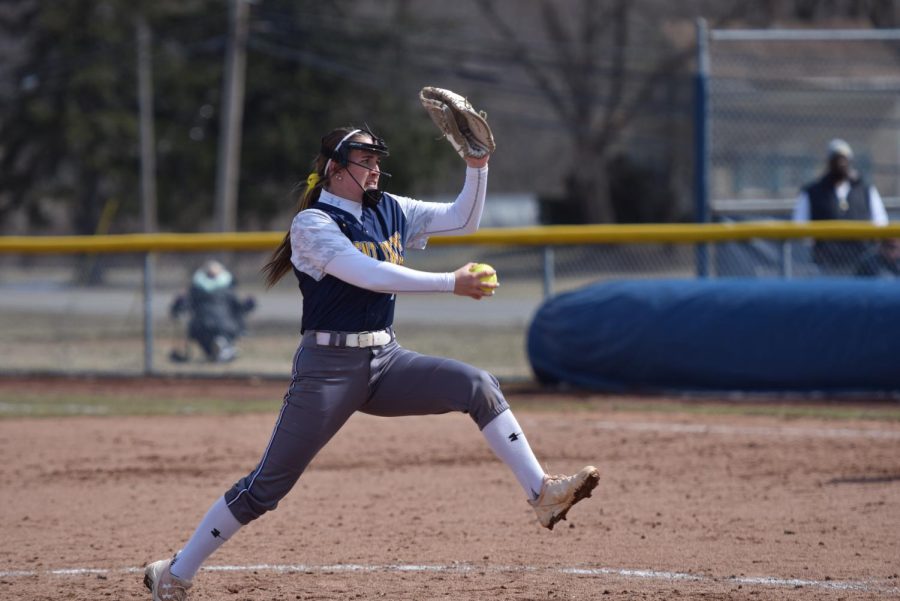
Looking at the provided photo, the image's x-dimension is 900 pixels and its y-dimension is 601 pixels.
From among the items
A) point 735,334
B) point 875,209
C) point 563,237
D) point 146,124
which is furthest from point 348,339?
point 146,124

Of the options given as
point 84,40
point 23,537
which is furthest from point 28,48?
point 23,537

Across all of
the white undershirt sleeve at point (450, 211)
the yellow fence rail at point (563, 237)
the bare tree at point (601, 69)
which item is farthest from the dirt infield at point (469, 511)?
the bare tree at point (601, 69)

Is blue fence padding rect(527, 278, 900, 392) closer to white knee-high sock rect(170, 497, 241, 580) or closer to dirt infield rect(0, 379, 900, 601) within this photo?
dirt infield rect(0, 379, 900, 601)

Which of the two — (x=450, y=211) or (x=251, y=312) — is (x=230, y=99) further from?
(x=450, y=211)

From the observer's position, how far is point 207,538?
4965mm

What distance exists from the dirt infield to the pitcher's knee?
787 mm

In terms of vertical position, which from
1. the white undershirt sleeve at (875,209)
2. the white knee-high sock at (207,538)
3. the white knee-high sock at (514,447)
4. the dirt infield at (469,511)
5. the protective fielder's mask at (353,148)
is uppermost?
the protective fielder's mask at (353,148)

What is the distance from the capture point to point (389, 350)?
512 cm

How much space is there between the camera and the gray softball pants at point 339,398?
4.91 meters

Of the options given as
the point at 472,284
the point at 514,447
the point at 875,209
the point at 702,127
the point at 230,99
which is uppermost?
the point at 230,99

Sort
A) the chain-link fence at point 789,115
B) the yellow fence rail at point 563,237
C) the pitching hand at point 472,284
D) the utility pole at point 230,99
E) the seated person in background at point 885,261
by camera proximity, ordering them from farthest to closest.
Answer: the utility pole at point 230,99, the chain-link fence at point 789,115, the seated person in background at point 885,261, the yellow fence rail at point 563,237, the pitching hand at point 472,284

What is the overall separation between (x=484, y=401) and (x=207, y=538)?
1.26 m

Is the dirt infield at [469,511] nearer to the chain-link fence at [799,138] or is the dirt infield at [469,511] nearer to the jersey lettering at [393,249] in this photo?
the jersey lettering at [393,249]

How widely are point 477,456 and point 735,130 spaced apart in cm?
1166
